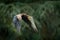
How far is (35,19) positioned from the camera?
152 centimetres

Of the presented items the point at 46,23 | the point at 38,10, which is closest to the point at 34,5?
the point at 38,10

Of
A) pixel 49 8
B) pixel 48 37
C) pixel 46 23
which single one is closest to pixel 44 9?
pixel 49 8

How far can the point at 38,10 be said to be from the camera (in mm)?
1540

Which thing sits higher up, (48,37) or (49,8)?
(49,8)

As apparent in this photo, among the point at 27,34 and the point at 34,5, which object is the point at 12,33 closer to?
the point at 27,34

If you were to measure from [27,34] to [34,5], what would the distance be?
0.19m

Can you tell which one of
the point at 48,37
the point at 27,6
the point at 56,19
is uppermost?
the point at 27,6

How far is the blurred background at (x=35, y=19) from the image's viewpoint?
1.51 metres

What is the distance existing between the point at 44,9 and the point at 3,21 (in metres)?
0.26

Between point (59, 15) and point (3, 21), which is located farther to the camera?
point (59, 15)

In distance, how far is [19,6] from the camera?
1.54 meters

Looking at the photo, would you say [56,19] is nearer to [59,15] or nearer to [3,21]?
[59,15]

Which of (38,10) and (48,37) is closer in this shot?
(38,10)

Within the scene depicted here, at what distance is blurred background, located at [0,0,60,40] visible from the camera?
1.51 m
